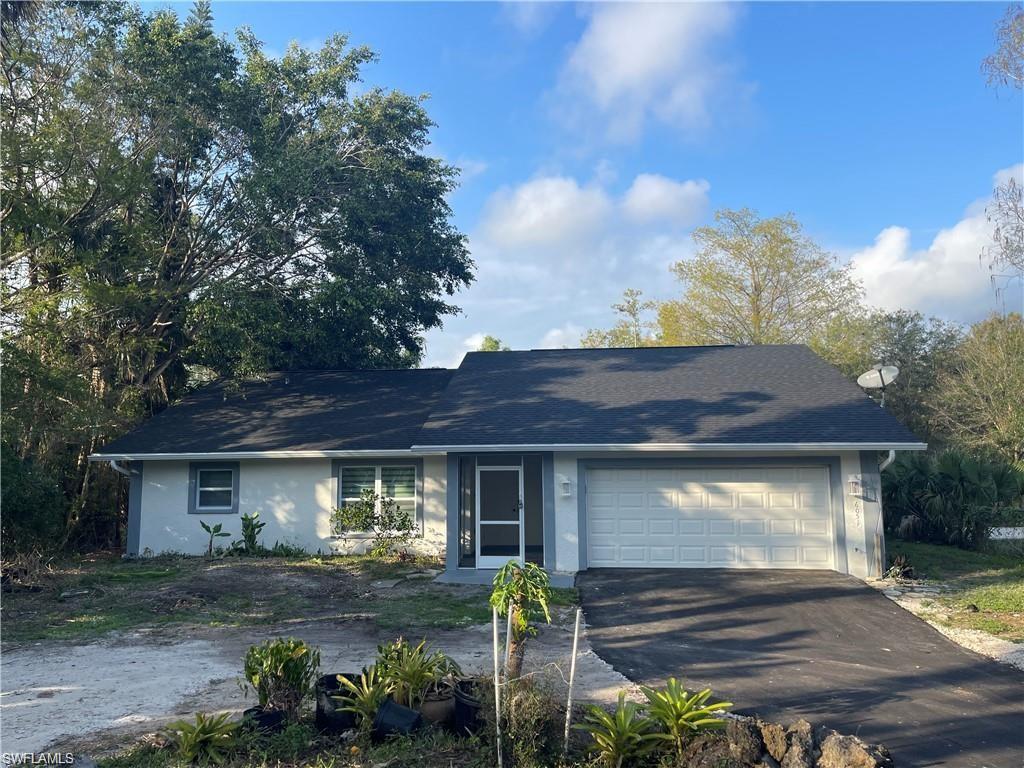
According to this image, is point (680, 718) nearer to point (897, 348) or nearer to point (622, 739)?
point (622, 739)

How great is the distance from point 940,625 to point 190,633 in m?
9.78

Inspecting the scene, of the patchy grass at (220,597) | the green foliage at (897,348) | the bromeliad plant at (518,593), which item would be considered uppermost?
the green foliage at (897,348)

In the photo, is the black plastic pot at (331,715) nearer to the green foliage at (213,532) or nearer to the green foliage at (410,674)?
the green foliage at (410,674)

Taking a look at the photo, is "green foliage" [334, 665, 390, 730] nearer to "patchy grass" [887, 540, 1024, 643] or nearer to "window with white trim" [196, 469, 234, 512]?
"patchy grass" [887, 540, 1024, 643]

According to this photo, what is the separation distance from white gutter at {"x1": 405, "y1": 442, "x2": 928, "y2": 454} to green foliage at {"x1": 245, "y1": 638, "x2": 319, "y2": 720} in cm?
748

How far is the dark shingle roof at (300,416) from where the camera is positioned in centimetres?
1573

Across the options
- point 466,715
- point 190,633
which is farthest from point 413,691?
point 190,633

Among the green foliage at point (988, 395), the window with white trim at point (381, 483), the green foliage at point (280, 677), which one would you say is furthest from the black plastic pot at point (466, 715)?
the green foliage at point (988, 395)

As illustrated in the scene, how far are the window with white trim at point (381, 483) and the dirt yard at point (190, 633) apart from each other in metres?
1.49

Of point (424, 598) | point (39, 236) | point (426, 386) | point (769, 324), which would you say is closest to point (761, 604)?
point (424, 598)

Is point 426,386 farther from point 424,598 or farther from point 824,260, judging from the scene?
point 824,260

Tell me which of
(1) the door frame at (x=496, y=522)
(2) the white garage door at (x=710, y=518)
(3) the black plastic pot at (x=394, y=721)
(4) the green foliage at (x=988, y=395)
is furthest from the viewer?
(4) the green foliage at (x=988, y=395)

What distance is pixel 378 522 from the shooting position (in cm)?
1527

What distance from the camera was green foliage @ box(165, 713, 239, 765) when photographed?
16.3 ft
